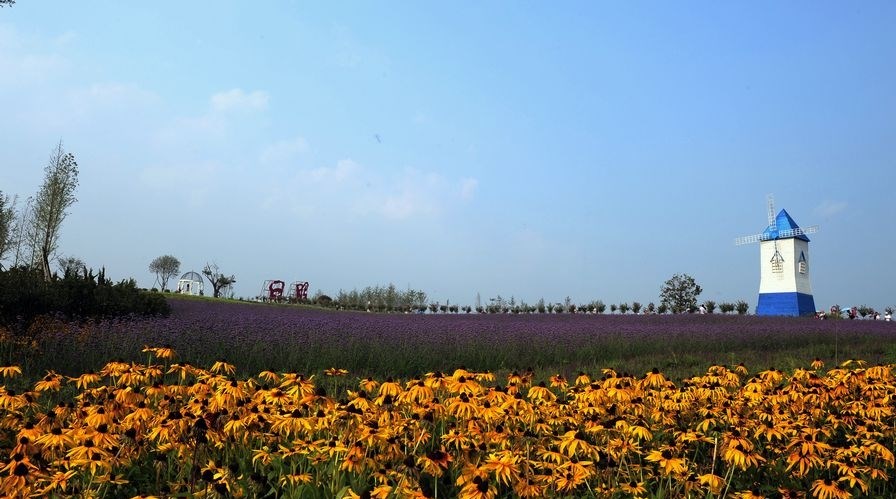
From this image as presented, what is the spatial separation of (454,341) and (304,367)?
3.78 metres

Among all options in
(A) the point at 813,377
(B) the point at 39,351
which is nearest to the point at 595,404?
(A) the point at 813,377

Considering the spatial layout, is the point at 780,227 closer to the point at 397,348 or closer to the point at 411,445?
the point at 397,348

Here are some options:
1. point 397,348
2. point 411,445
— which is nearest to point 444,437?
point 411,445

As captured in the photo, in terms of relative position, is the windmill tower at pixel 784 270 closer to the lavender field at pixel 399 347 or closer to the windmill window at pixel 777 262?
the windmill window at pixel 777 262

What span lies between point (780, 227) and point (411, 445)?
146ft

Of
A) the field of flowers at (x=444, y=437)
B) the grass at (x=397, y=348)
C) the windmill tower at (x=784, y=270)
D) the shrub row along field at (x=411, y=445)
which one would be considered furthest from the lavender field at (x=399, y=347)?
the windmill tower at (x=784, y=270)

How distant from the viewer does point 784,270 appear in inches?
1631

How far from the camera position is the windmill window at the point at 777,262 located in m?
41.8

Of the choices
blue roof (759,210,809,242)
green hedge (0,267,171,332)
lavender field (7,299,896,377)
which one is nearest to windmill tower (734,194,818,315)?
blue roof (759,210,809,242)

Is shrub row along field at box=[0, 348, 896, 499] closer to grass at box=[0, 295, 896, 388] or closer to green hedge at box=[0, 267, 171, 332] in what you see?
grass at box=[0, 295, 896, 388]

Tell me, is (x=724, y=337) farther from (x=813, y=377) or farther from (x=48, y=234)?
(x=48, y=234)

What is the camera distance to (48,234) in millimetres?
28656

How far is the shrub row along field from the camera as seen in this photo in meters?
3.24

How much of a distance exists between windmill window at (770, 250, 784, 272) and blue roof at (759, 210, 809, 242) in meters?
1.23
